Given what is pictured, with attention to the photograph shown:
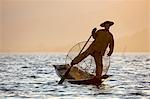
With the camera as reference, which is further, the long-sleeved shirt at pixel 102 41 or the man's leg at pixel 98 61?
the man's leg at pixel 98 61

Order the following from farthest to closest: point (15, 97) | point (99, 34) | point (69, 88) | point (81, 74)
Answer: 1. point (81, 74)
2. point (69, 88)
3. point (99, 34)
4. point (15, 97)

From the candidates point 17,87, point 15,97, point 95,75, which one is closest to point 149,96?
point 95,75

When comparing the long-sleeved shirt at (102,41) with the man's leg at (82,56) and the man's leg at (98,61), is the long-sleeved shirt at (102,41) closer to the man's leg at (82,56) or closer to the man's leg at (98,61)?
the man's leg at (98,61)

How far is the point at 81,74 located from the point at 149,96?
3.32 m

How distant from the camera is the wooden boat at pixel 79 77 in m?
12.2

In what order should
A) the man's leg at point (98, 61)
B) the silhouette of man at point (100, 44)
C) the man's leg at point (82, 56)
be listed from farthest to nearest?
the man's leg at point (82, 56) < the man's leg at point (98, 61) < the silhouette of man at point (100, 44)

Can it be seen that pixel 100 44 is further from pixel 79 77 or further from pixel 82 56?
pixel 79 77

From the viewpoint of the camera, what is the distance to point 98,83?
40.7ft

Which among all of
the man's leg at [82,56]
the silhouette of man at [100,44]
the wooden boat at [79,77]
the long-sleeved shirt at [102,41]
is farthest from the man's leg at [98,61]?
the wooden boat at [79,77]

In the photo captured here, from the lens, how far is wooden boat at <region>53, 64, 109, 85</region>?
40.0ft

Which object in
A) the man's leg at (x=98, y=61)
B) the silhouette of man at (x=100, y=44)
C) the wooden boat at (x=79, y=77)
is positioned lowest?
the wooden boat at (x=79, y=77)

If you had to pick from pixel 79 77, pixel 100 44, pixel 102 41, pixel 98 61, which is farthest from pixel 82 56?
pixel 79 77

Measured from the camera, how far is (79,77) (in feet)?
43.1

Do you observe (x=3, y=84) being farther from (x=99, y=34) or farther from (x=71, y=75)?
(x=99, y=34)
